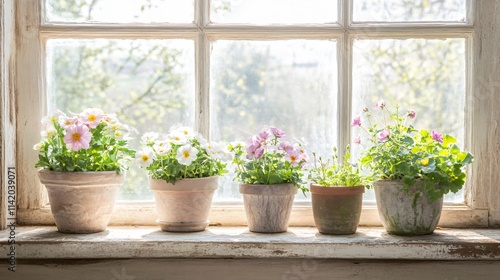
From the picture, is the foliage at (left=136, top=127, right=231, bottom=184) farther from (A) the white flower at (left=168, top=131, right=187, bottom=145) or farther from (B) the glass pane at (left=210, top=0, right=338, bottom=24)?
(B) the glass pane at (left=210, top=0, right=338, bottom=24)

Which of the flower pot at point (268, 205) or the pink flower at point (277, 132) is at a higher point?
the pink flower at point (277, 132)

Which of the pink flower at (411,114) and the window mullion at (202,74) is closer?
the pink flower at (411,114)

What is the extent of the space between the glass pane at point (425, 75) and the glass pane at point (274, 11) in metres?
0.17

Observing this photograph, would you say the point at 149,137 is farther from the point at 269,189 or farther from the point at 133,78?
the point at 269,189

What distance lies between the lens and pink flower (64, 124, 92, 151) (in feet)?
7.59

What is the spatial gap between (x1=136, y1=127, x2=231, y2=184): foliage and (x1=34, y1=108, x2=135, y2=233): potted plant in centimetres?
9

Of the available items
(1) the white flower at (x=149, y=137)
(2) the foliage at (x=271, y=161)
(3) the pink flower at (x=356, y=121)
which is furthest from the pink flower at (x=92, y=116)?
(3) the pink flower at (x=356, y=121)

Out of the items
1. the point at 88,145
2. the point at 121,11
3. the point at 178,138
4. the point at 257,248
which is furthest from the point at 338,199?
the point at 121,11

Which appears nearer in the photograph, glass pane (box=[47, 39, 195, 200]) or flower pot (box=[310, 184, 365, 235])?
flower pot (box=[310, 184, 365, 235])

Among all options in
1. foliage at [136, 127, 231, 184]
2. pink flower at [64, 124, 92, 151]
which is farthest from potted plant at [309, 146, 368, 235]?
pink flower at [64, 124, 92, 151]

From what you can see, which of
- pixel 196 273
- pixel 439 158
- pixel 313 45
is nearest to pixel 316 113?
pixel 313 45

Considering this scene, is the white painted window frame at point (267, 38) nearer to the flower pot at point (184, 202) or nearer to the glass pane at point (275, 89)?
the glass pane at point (275, 89)

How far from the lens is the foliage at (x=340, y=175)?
7.98ft

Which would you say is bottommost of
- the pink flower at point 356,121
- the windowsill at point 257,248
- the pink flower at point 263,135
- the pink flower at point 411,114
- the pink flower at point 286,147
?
the windowsill at point 257,248
